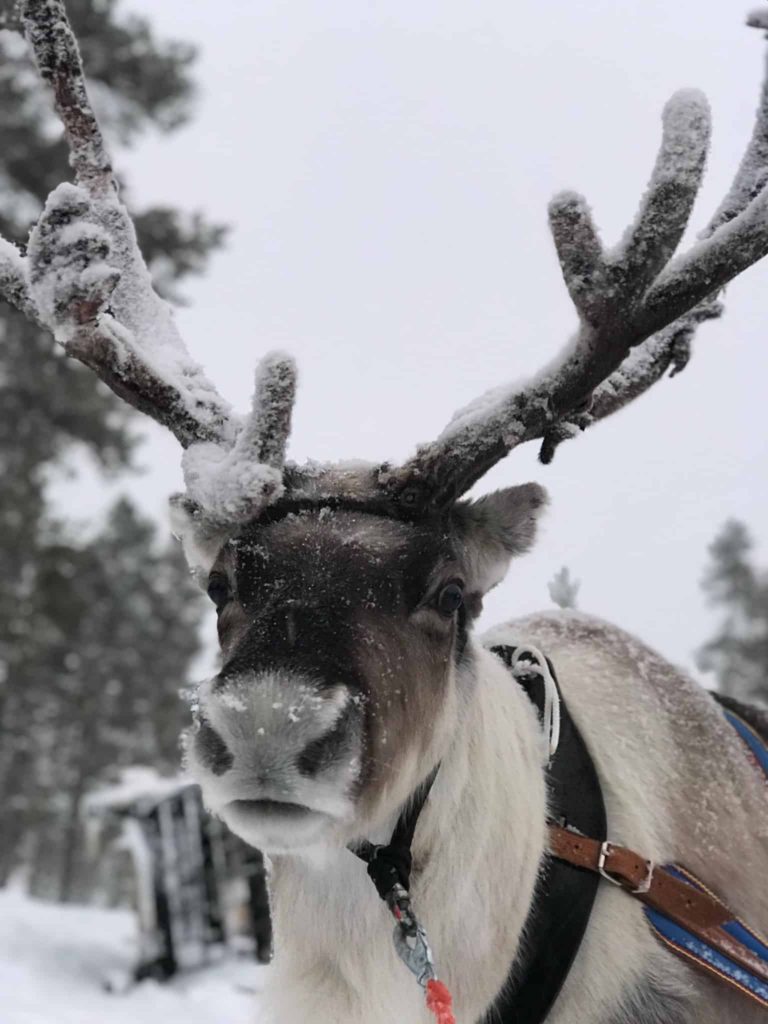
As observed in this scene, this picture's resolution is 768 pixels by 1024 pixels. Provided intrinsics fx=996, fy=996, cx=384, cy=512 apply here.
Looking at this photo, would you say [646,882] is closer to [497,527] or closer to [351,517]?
[497,527]

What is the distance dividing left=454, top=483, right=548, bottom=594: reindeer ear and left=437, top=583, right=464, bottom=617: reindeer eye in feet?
0.84

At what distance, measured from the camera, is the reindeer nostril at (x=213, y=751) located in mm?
2000

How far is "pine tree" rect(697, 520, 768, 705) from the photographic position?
26.5 m

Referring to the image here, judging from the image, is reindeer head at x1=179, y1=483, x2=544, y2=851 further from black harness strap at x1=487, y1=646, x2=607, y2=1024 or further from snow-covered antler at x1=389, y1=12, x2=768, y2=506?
black harness strap at x1=487, y1=646, x2=607, y2=1024

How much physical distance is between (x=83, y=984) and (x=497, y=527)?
856 cm

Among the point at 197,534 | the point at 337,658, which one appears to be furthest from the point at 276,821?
the point at 197,534

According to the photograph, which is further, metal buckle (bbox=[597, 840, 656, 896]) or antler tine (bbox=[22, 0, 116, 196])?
antler tine (bbox=[22, 0, 116, 196])

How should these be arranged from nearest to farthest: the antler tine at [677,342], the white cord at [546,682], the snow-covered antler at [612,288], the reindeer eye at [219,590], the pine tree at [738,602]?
the snow-covered antler at [612,288], the reindeer eye at [219,590], the antler tine at [677,342], the white cord at [546,682], the pine tree at [738,602]

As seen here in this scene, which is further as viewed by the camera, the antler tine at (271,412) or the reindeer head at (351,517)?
the antler tine at (271,412)

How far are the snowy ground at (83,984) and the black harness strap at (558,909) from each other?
483cm

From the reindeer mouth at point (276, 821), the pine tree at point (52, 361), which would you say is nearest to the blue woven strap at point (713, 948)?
the reindeer mouth at point (276, 821)

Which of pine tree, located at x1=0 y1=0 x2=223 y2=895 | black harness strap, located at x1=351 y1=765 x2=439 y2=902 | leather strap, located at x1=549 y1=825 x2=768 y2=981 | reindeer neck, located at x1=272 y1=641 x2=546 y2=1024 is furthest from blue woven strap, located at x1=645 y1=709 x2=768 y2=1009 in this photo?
pine tree, located at x1=0 y1=0 x2=223 y2=895

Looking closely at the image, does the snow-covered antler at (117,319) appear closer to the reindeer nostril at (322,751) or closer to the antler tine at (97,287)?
the antler tine at (97,287)

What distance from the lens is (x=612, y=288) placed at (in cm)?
240
